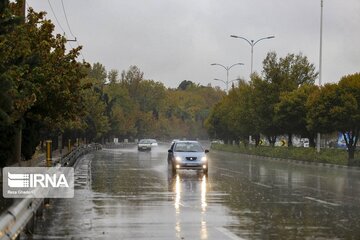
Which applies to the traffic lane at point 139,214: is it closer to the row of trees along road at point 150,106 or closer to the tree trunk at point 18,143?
the tree trunk at point 18,143

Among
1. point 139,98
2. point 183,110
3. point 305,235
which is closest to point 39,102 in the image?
point 305,235

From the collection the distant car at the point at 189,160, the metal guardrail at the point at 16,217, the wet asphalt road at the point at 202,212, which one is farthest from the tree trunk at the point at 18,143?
the distant car at the point at 189,160

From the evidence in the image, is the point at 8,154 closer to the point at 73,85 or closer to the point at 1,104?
the point at 73,85

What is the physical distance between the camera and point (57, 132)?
4953cm

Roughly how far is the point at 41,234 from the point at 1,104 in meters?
2.73

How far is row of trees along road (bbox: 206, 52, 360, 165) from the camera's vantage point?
44.4 meters

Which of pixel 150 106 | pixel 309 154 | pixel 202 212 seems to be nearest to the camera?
pixel 202 212

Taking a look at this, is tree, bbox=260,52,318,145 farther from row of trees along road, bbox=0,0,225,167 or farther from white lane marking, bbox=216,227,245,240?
white lane marking, bbox=216,227,245,240

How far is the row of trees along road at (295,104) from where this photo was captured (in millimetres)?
44406

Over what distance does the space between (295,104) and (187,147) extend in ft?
78.0

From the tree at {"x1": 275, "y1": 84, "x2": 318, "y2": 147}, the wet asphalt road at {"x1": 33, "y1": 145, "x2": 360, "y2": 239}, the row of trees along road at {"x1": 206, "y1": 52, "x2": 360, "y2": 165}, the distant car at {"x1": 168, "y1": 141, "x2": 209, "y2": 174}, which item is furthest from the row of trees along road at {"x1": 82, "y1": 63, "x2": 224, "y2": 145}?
the wet asphalt road at {"x1": 33, "y1": 145, "x2": 360, "y2": 239}

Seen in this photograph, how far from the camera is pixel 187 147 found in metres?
32.8

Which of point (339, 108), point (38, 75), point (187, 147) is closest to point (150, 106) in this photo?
point (339, 108)

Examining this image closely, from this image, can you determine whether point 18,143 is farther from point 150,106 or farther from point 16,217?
point 150,106
